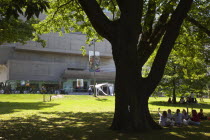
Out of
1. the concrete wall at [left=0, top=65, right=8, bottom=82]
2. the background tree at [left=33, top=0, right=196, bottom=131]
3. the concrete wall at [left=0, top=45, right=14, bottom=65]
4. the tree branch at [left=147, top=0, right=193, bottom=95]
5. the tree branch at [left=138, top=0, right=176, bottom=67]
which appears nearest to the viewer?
the background tree at [left=33, top=0, right=196, bottom=131]

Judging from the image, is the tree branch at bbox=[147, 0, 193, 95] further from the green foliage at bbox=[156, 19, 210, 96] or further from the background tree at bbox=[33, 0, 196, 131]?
the green foliage at bbox=[156, 19, 210, 96]

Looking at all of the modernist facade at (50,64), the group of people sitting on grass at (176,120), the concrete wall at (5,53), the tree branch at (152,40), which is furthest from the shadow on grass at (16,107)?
the concrete wall at (5,53)

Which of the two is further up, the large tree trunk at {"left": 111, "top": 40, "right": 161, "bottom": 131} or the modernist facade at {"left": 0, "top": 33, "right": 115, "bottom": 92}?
the modernist facade at {"left": 0, "top": 33, "right": 115, "bottom": 92}

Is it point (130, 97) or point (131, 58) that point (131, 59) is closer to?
point (131, 58)

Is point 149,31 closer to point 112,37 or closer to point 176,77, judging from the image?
point 112,37

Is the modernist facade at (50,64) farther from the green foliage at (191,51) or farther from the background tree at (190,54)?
the green foliage at (191,51)

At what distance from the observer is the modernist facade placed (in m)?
61.9

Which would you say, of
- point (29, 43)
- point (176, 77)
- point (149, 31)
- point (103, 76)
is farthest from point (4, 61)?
point (149, 31)

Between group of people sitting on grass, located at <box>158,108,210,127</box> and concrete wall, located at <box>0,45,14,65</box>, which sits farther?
concrete wall, located at <box>0,45,14,65</box>

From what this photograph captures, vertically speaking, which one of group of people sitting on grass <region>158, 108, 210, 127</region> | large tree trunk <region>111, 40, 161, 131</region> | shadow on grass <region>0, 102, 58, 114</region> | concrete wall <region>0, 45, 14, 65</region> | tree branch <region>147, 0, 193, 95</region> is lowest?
shadow on grass <region>0, 102, 58, 114</region>

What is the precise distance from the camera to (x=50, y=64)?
66.9m

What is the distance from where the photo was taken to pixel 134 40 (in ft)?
32.4

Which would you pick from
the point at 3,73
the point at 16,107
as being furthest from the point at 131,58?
the point at 3,73

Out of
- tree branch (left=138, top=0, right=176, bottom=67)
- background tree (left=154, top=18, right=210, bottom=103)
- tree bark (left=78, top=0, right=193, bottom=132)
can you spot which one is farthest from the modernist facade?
tree bark (left=78, top=0, right=193, bottom=132)
